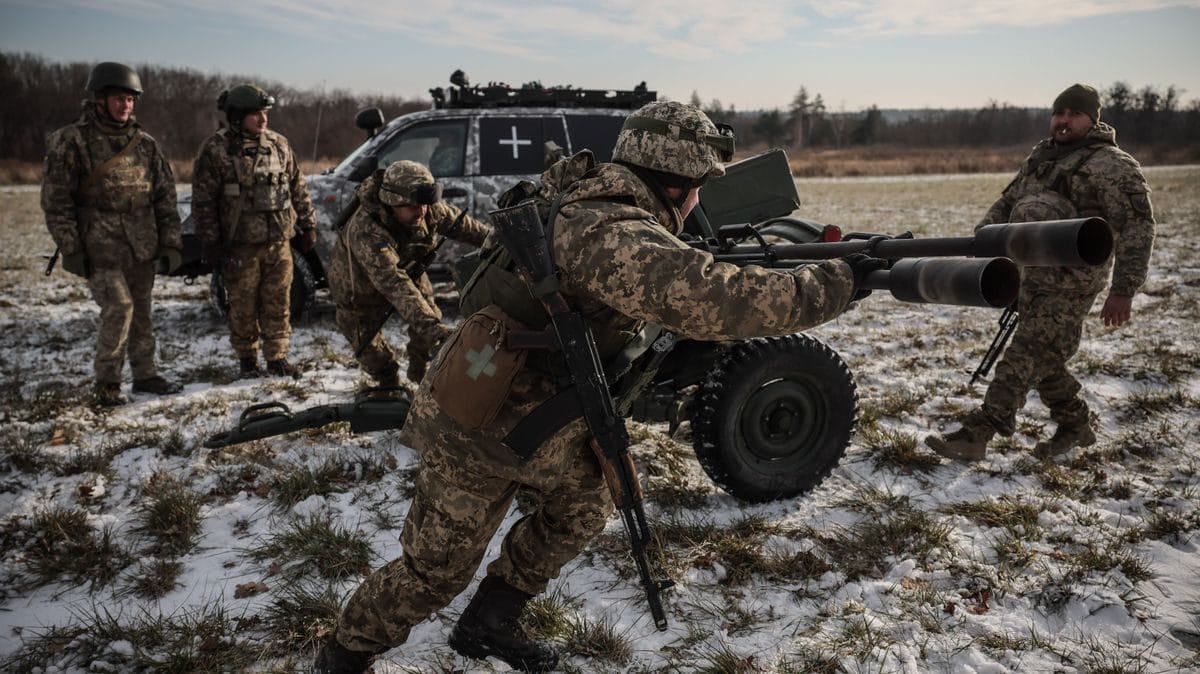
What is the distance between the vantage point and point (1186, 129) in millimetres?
50781

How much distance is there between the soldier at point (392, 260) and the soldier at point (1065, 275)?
301cm

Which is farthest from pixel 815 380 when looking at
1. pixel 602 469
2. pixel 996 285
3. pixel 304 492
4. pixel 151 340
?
pixel 151 340

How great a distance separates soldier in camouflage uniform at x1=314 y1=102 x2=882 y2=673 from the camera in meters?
1.87

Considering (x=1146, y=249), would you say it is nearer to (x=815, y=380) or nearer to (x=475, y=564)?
(x=815, y=380)

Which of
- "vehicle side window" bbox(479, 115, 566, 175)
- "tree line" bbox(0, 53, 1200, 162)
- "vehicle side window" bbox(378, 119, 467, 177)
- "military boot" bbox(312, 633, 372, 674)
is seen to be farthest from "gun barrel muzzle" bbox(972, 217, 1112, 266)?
"tree line" bbox(0, 53, 1200, 162)

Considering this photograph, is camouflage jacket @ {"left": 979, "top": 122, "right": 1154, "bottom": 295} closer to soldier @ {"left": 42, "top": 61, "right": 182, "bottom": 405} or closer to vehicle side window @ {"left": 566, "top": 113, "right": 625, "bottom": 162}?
vehicle side window @ {"left": 566, "top": 113, "right": 625, "bottom": 162}

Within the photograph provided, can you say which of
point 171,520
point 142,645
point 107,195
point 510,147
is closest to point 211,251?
point 107,195

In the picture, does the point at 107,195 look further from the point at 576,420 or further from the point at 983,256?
the point at 983,256

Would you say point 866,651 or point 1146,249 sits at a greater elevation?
point 1146,249

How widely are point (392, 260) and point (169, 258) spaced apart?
2223mm

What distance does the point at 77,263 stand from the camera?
4.66 m

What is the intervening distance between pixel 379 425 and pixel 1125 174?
4.08m

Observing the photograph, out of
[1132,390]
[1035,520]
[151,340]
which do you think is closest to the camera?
[1035,520]

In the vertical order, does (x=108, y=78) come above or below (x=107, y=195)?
above
